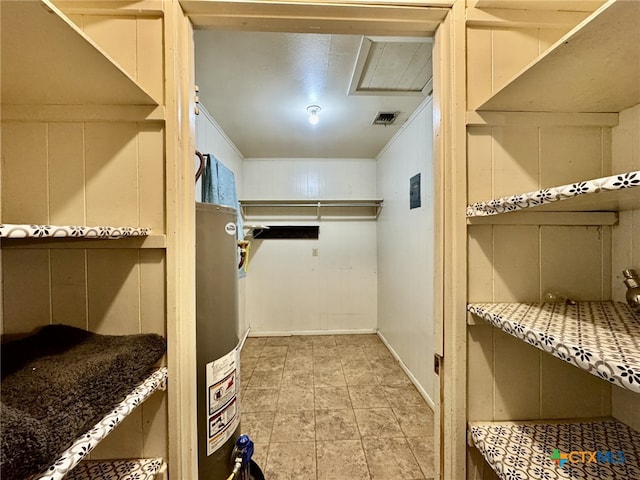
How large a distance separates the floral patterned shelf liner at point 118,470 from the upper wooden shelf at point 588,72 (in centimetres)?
143

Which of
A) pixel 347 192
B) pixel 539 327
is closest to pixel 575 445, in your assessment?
pixel 539 327

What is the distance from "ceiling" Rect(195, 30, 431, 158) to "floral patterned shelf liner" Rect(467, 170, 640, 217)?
105cm

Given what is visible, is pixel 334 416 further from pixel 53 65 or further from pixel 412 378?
pixel 53 65

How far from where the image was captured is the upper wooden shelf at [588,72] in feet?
1.68

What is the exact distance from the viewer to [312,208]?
3529mm

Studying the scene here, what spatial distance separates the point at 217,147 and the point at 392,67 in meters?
1.65

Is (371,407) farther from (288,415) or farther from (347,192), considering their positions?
(347,192)

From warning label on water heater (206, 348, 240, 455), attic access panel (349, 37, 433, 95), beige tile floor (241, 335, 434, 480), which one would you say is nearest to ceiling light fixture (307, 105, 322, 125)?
attic access panel (349, 37, 433, 95)

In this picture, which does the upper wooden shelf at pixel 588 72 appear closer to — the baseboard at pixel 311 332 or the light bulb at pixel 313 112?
the light bulb at pixel 313 112

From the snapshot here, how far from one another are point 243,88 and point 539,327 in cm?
205

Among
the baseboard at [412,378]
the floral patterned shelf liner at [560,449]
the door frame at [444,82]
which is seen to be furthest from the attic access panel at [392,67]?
the baseboard at [412,378]

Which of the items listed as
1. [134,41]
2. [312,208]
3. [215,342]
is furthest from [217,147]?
[215,342]

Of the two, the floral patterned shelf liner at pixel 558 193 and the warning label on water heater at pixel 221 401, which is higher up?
the floral patterned shelf liner at pixel 558 193

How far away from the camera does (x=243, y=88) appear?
184cm
